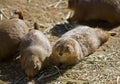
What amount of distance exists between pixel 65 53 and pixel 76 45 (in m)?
0.39

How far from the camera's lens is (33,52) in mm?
6164

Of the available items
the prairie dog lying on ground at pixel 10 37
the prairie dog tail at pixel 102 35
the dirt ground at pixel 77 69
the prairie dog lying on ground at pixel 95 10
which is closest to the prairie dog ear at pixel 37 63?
the dirt ground at pixel 77 69

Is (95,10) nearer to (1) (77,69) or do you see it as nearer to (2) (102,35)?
(2) (102,35)

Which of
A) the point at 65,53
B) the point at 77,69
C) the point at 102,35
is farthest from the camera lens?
the point at 102,35

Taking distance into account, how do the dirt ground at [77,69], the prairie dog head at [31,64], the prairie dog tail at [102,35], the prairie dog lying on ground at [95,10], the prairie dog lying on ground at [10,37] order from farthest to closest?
1. the prairie dog lying on ground at [95,10]
2. the prairie dog tail at [102,35]
3. the prairie dog lying on ground at [10,37]
4. the dirt ground at [77,69]
5. the prairie dog head at [31,64]

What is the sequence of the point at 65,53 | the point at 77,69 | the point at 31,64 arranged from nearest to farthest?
the point at 31,64 → the point at 65,53 → the point at 77,69

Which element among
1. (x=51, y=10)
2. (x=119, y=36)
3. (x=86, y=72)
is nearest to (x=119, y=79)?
(x=86, y=72)

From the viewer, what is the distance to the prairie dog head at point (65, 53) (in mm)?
6168

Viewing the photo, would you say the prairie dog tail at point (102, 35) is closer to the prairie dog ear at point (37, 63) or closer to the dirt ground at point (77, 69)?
the dirt ground at point (77, 69)

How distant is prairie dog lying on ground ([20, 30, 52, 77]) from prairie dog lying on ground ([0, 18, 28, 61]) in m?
0.16

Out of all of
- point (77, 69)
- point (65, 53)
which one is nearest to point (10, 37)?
point (65, 53)

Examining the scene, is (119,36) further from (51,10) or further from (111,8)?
(51,10)

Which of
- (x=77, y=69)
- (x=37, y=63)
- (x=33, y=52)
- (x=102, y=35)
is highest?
(x=33, y=52)

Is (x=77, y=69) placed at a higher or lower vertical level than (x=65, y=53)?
lower
